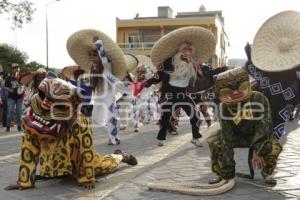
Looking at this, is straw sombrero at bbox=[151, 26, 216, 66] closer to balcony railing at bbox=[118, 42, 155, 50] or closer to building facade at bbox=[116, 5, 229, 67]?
building facade at bbox=[116, 5, 229, 67]

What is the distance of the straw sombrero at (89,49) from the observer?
9.70 metres

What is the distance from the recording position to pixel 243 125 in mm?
5785

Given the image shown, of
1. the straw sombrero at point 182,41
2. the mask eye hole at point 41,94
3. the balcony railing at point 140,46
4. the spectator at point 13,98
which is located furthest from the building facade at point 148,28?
the mask eye hole at point 41,94

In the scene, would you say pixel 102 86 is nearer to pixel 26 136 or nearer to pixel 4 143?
pixel 4 143

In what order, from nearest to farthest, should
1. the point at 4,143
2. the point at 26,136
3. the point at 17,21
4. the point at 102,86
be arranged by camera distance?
the point at 26,136 < the point at 102,86 < the point at 4,143 < the point at 17,21

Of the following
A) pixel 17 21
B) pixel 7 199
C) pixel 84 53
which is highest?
pixel 17 21

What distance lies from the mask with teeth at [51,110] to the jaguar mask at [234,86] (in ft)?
5.10

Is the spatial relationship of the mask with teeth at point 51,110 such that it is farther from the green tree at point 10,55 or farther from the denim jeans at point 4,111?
the green tree at point 10,55

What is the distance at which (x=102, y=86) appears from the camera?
32.2 ft

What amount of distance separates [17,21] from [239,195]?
21398mm

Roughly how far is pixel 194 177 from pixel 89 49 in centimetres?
437

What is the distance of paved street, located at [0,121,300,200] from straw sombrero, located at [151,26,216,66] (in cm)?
158

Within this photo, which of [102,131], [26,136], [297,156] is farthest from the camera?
[102,131]

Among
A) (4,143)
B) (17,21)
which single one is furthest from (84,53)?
(17,21)
